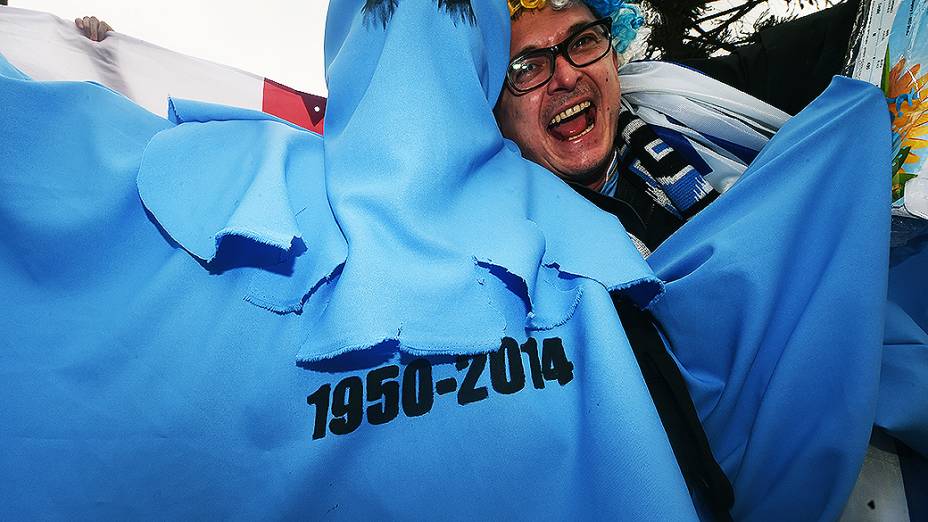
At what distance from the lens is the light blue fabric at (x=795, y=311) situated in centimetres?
68

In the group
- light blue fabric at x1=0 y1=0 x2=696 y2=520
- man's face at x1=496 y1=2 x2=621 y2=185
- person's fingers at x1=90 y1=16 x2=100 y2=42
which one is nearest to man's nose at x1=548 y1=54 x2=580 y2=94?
man's face at x1=496 y1=2 x2=621 y2=185

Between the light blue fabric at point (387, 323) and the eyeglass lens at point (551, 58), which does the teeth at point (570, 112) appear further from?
the light blue fabric at point (387, 323)

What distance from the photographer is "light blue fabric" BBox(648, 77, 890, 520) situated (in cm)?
68

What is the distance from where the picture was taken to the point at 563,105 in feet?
4.59

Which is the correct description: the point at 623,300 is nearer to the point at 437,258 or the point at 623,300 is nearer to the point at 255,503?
the point at 437,258

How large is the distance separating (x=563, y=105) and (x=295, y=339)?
40.2 inches

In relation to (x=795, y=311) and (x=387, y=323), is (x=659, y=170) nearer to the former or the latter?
(x=795, y=311)

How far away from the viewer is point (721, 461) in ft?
2.65

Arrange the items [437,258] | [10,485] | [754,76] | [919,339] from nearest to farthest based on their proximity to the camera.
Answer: [10,485] < [437,258] < [919,339] < [754,76]

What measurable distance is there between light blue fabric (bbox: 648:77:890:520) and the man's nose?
659mm

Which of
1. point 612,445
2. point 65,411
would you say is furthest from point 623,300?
point 65,411

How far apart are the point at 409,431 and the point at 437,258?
8.1 inches

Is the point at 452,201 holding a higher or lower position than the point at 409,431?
higher

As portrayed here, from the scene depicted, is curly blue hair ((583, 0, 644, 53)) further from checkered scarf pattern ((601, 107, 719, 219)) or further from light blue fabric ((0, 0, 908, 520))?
light blue fabric ((0, 0, 908, 520))
